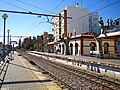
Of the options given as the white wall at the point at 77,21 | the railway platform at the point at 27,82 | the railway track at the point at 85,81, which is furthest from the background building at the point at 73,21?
the railway platform at the point at 27,82

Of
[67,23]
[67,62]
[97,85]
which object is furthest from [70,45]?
[97,85]

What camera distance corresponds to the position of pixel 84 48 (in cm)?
4569

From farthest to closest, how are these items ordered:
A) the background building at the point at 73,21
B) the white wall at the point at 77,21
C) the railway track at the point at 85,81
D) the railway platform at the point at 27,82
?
the white wall at the point at 77,21 → the background building at the point at 73,21 → the railway track at the point at 85,81 → the railway platform at the point at 27,82

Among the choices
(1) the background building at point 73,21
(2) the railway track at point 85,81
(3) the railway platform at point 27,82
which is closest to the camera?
(3) the railway platform at point 27,82

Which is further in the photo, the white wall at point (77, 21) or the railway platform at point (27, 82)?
the white wall at point (77, 21)

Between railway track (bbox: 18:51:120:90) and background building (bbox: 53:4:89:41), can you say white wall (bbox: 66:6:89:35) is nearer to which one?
background building (bbox: 53:4:89:41)

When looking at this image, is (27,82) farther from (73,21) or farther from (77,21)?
(77,21)

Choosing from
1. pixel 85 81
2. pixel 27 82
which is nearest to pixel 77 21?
pixel 85 81

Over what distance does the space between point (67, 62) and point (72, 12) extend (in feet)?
162

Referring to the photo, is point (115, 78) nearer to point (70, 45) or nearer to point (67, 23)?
point (70, 45)

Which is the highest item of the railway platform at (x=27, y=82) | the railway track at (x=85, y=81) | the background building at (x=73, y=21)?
the background building at (x=73, y=21)

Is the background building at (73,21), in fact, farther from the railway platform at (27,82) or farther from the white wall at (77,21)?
the railway platform at (27,82)

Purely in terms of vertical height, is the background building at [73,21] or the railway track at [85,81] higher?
the background building at [73,21]

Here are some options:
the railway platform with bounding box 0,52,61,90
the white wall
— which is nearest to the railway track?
the railway platform with bounding box 0,52,61,90
